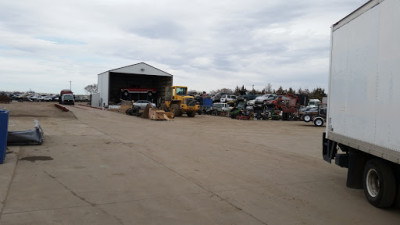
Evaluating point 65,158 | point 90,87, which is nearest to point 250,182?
point 65,158

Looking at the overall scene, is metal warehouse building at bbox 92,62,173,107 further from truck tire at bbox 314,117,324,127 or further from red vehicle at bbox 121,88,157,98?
truck tire at bbox 314,117,324,127

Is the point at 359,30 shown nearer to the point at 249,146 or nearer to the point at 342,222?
the point at 342,222

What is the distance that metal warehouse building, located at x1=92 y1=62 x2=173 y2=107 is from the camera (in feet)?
147

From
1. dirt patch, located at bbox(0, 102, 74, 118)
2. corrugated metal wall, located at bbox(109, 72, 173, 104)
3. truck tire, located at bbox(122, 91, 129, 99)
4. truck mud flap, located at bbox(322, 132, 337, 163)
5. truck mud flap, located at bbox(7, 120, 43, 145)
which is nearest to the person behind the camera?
truck mud flap, located at bbox(322, 132, 337, 163)

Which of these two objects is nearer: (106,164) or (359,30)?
(359,30)

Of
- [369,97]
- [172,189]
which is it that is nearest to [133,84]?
[172,189]

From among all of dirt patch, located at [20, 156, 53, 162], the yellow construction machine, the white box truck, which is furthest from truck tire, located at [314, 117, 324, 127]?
dirt patch, located at [20, 156, 53, 162]

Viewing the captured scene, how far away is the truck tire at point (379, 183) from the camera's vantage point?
5871 mm

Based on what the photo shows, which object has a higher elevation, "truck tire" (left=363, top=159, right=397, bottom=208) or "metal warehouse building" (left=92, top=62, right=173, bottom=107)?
"metal warehouse building" (left=92, top=62, right=173, bottom=107)

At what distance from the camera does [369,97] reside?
6.16 meters

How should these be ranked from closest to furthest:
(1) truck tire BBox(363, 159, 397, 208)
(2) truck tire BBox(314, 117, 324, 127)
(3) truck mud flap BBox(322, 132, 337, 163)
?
1. (1) truck tire BBox(363, 159, 397, 208)
2. (3) truck mud flap BBox(322, 132, 337, 163)
3. (2) truck tire BBox(314, 117, 324, 127)

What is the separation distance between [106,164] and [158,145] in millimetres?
4135

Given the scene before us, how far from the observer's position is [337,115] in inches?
302

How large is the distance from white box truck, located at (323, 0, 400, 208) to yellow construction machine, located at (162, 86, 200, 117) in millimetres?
24939
